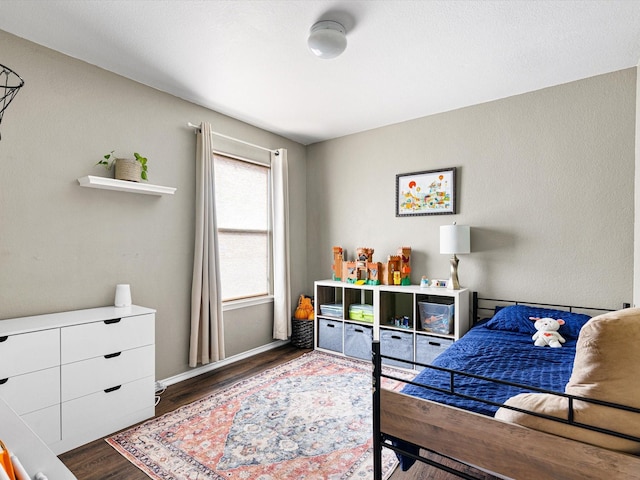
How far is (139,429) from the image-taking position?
7.55 feet

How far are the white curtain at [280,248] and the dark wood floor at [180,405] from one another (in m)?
0.35

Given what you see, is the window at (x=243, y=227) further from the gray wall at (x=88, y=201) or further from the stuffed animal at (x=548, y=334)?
the stuffed animal at (x=548, y=334)

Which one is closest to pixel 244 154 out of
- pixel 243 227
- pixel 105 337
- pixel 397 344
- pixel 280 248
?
pixel 243 227

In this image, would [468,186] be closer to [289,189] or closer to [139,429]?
[289,189]

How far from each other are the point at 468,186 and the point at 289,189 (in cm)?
207

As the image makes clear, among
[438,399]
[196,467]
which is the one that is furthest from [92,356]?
[438,399]

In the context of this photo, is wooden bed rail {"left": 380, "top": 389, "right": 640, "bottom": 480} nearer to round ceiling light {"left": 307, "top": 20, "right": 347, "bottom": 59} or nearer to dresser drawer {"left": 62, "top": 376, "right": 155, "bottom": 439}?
dresser drawer {"left": 62, "top": 376, "right": 155, "bottom": 439}

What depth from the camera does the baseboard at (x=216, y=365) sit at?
302 centimetres

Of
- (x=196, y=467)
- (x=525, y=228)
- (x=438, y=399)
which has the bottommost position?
(x=196, y=467)

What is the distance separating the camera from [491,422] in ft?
3.98

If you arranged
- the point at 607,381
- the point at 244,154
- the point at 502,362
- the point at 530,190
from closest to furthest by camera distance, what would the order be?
the point at 607,381 < the point at 502,362 < the point at 530,190 < the point at 244,154

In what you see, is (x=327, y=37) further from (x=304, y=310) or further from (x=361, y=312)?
(x=304, y=310)

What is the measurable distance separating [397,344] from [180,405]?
1970mm

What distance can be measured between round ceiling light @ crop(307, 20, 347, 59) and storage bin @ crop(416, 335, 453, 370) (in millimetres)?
2496
